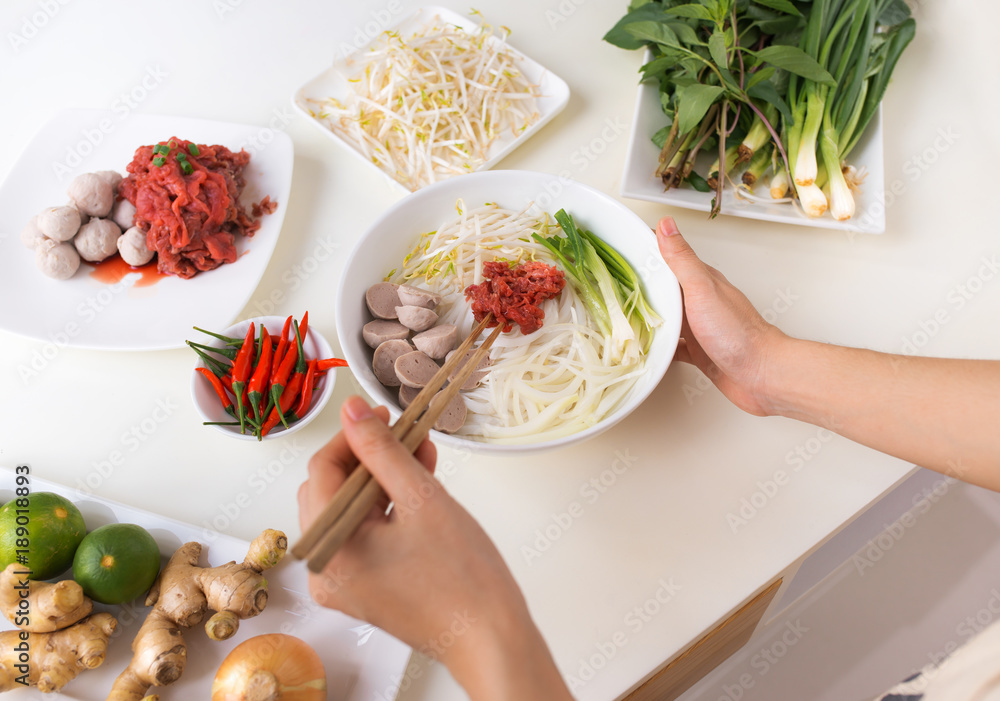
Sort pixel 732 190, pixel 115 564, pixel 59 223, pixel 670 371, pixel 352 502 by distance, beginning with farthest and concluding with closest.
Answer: pixel 732 190 < pixel 59 223 < pixel 670 371 < pixel 115 564 < pixel 352 502

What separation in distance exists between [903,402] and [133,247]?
1.68 meters

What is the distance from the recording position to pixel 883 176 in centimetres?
157

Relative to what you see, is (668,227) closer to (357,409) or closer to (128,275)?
(357,409)

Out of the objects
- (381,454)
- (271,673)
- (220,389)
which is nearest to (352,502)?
(381,454)

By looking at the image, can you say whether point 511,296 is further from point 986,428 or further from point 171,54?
point 171,54

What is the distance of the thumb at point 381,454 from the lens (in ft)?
2.63

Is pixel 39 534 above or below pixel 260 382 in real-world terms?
below

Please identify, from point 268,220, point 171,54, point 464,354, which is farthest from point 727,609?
point 171,54

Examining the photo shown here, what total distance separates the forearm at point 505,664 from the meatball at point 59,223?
137 cm

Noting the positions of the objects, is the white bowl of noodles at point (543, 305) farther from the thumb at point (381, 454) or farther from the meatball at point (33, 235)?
the meatball at point (33, 235)

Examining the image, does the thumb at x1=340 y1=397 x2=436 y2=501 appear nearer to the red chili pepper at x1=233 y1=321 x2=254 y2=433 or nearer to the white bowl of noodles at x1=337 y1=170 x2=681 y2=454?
the white bowl of noodles at x1=337 y1=170 x2=681 y2=454

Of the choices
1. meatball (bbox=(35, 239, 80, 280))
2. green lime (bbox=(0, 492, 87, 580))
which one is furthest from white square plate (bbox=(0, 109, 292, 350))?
green lime (bbox=(0, 492, 87, 580))

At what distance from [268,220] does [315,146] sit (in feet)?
1.04

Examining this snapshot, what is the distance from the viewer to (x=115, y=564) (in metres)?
1.10
